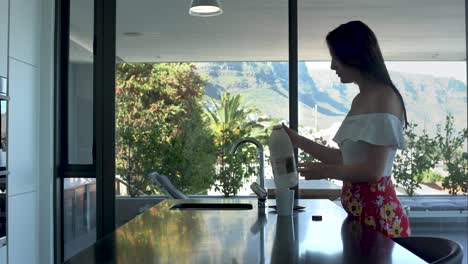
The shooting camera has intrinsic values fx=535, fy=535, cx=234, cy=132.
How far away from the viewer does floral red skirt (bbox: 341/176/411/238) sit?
1.80 m

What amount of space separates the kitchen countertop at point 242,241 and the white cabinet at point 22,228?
153 centimetres

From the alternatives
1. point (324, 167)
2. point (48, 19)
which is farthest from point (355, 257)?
point (48, 19)

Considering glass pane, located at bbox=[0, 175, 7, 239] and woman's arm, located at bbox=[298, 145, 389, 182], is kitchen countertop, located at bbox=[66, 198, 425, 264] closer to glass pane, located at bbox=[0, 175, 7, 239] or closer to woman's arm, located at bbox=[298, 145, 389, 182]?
woman's arm, located at bbox=[298, 145, 389, 182]

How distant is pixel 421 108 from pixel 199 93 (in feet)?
5.01

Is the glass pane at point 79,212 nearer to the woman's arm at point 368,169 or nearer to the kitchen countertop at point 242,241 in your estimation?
the kitchen countertop at point 242,241

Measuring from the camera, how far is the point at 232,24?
382 cm

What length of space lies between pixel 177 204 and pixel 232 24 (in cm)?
183

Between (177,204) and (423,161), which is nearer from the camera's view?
(177,204)

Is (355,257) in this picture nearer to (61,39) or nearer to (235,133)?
(235,133)

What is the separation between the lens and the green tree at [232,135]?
146 inches

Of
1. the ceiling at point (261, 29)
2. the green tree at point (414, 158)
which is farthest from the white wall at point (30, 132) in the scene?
the green tree at point (414, 158)

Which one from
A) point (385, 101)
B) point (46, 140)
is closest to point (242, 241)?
point (385, 101)

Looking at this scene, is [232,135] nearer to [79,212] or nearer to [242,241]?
[79,212]

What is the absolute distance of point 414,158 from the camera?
3.62 meters
